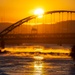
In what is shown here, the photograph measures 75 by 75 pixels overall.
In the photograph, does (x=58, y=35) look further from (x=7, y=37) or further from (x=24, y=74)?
(x=24, y=74)

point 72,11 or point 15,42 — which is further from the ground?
point 72,11

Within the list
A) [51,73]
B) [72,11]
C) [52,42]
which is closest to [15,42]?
[52,42]

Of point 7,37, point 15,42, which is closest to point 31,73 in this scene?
point 7,37

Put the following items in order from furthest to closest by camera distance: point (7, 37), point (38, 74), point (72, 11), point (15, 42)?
1. point (15, 42)
2. point (7, 37)
3. point (72, 11)
4. point (38, 74)

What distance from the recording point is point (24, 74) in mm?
28922

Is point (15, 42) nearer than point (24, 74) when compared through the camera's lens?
No

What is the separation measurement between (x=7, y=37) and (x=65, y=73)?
104m

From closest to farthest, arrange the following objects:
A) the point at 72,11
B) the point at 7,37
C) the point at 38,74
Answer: the point at 38,74
the point at 72,11
the point at 7,37

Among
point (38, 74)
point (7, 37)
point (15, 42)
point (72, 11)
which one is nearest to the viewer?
point (38, 74)

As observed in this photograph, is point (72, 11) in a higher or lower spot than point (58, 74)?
higher

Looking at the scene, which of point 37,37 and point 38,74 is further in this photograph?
point 37,37

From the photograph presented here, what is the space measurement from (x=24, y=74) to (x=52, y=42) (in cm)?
13927

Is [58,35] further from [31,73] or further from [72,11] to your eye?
[31,73]

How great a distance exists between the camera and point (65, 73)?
2983cm
